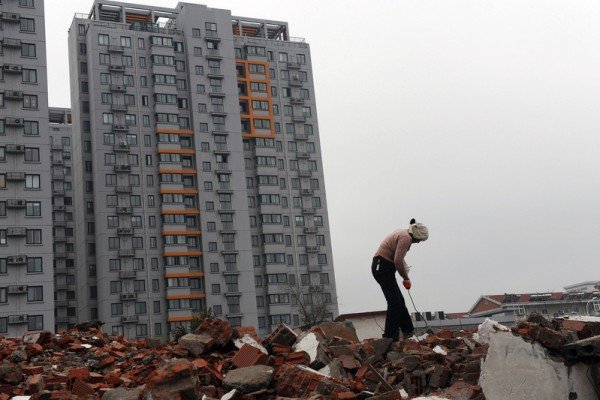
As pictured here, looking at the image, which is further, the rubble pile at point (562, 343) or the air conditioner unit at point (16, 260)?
the air conditioner unit at point (16, 260)

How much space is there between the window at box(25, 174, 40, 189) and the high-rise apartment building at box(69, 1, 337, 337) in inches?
599

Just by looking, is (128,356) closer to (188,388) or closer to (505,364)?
(188,388)

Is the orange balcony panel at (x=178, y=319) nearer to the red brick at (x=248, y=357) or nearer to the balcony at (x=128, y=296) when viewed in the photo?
the balcony at (x=128, y=296)

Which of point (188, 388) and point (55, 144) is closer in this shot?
point (188, 388)

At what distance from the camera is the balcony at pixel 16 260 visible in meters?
58.5

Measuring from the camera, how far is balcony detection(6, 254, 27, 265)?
58.5m

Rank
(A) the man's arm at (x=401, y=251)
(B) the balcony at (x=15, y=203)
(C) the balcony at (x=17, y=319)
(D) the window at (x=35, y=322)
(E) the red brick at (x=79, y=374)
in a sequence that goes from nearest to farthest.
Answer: (E) the red brick at (x=79, y=374) < (A) the man's arm at (x=401, y=251) < (C) the balcony at (x=17, y=319) < (D) the window at (x=35, y=322) < (B) the balcony at (x=15, y=203)

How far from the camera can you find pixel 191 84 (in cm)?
8400

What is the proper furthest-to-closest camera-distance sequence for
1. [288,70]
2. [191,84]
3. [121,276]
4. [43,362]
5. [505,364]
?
[288,70] → [191,84] → [121,276] → [43,362] → [505,364]

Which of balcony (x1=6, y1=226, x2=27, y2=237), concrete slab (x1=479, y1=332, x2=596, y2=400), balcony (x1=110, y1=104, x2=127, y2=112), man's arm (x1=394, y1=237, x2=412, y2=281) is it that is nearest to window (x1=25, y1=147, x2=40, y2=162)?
balcony (x1=6, y1=226, x2=27, y2=237)

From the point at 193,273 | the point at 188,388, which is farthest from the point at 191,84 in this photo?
the point at 188,388

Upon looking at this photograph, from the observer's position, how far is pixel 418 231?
11.3m

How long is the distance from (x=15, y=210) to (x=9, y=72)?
41.9ft

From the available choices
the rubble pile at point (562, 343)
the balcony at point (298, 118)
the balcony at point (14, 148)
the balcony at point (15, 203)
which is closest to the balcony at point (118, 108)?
the balcony at point (14, 148)
